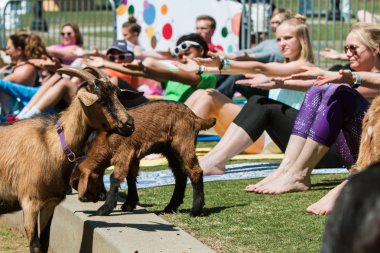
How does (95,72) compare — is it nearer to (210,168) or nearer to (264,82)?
(264,82)

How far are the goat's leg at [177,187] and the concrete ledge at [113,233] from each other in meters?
0.21

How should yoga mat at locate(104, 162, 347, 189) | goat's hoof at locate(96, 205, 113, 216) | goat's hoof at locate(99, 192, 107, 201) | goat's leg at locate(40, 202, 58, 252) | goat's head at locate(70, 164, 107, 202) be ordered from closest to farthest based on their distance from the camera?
goat's leg at locate(40, 202, 58, 252) → goat's head at locate(70, 164, 107, 202) → goat's hoof at locate(96, 205, 113, 216) → goat's hoof at locate(99, 192, 107, 201) → yoga mat at locate(104, 162, 347, 189)

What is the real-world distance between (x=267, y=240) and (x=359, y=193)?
302cm

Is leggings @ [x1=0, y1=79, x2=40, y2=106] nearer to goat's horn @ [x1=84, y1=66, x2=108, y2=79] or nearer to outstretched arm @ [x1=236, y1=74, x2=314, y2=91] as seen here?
outstretched arm @ [x1=236, y1=74, x2=314, y2=91]

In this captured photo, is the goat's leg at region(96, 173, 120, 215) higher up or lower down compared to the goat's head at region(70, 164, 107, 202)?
lower down

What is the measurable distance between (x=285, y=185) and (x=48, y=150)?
221 cm

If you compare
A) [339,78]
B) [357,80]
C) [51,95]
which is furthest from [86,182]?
[51,95]

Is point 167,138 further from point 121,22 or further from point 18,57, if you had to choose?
point 121,22

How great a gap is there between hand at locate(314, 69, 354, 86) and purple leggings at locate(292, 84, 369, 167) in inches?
13.9

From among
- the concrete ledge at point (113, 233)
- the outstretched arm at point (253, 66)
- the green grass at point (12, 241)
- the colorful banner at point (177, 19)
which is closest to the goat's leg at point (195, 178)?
the concrete ledge at point (113, 233)

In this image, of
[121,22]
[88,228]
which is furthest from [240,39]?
[88,228]

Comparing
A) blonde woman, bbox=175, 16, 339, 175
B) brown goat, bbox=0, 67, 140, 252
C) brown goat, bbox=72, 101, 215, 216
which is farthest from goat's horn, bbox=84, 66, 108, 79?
blonde woman, bbox=175, 16, 339, 175

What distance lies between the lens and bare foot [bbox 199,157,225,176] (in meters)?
8.02

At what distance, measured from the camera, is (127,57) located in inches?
416
